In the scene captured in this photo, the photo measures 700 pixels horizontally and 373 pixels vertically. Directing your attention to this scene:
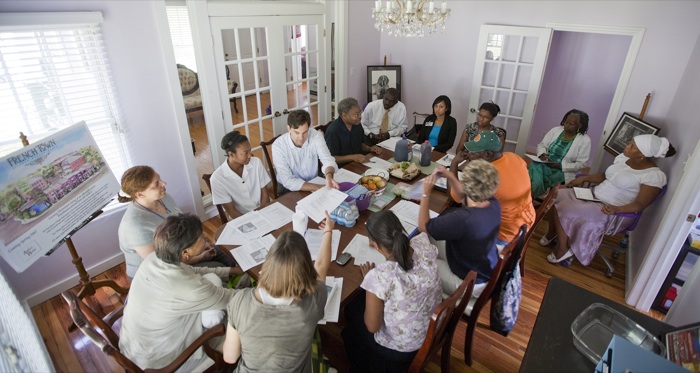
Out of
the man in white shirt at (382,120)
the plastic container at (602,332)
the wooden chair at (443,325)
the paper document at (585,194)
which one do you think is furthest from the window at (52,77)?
the paper document at (585,194)

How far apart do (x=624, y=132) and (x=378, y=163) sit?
2.64 metres

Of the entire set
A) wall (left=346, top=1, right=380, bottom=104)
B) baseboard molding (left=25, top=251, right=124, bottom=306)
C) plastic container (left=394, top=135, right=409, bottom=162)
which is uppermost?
wall (left=346, top=1, right=380, bottom=104)

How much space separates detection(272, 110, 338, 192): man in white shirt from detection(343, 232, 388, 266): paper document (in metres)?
0.69

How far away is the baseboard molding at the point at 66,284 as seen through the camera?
106 inches

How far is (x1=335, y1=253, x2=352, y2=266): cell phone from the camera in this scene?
6.25 feet

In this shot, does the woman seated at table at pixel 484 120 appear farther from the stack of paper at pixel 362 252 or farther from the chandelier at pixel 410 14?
the stack of paper at pixel 362 252

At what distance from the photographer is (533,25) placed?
4141 millimetres

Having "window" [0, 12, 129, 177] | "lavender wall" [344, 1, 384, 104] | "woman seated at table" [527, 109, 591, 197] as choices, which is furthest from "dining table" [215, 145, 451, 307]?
"lavender wall" [344, 1, 384, 104]

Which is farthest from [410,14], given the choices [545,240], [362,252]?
[545,240]

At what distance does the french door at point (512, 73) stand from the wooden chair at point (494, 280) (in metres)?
2.98

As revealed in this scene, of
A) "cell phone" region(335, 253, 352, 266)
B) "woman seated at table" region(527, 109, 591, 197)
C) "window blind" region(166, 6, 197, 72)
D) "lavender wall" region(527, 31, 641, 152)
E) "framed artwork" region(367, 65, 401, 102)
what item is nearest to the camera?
"cell phone" region(335, 253, 352, 266)

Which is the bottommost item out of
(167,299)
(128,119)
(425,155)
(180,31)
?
(167,299)

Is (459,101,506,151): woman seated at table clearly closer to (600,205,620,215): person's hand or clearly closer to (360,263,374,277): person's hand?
(600,205,620,215): person's hand

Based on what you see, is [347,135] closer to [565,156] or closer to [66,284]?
[565,156]
